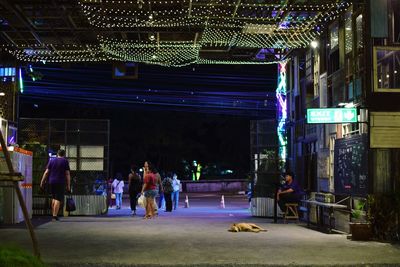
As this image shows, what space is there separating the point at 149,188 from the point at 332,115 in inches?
285

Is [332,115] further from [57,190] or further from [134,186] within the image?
[134,186]

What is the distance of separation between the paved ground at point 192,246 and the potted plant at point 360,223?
30cm

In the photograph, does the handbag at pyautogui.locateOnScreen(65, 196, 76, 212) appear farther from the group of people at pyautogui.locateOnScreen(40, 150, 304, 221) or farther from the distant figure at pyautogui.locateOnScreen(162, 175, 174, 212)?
the distant figure at pyautogui.locateOnScreen(162, 175, 174, 212)

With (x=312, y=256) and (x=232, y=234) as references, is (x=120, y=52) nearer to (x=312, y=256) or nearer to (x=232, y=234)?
(x=232, y=234)

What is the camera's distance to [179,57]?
19844mm

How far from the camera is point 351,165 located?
13.9 m

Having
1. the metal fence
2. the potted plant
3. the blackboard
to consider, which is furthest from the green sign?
the metal fence

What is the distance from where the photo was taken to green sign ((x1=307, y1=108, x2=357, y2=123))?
43.4 ft

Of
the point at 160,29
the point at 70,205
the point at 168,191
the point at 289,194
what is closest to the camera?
the point at 160,29

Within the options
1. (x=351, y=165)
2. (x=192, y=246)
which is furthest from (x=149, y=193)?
(x=192, y=246)

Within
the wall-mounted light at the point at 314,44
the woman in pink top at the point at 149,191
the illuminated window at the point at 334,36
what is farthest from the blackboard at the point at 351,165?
the woman in pink top at the point at 149,191

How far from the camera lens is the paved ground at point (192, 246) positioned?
383 inches

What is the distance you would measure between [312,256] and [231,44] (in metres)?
9.12

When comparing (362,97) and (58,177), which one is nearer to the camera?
(362,97)
